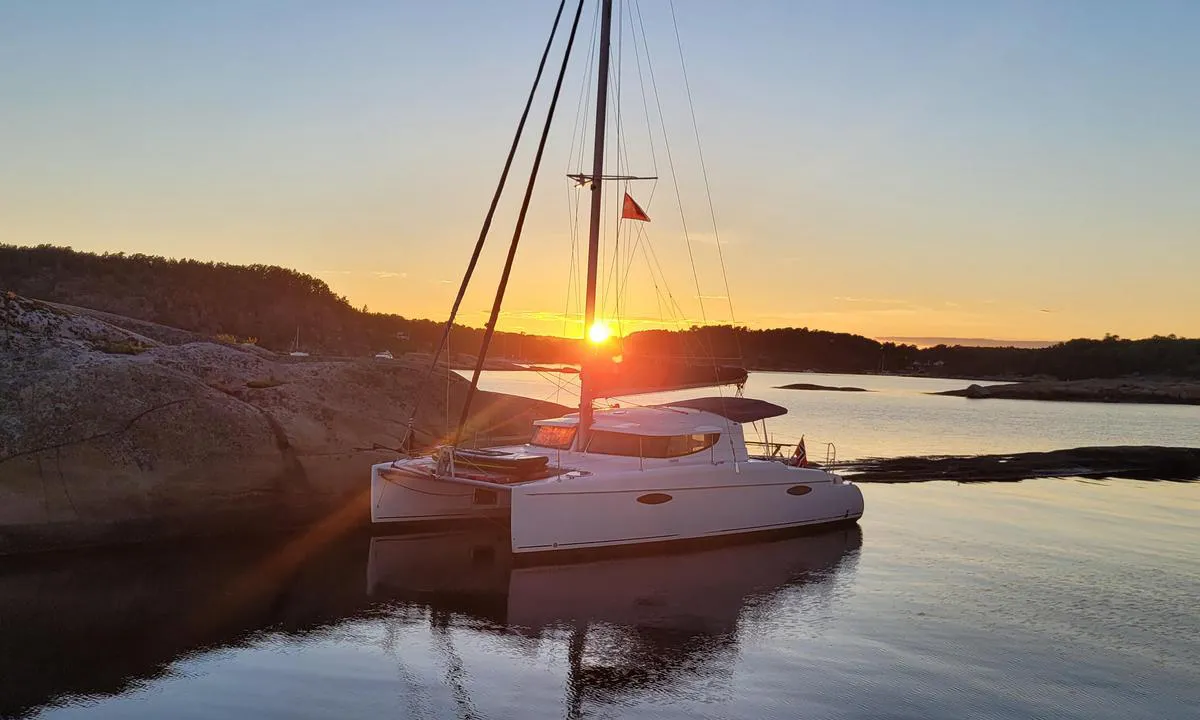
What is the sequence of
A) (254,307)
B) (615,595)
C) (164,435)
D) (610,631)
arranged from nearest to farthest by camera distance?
1. (610,631)
2. (615,595)
3. (164,435)
4. (254,307)

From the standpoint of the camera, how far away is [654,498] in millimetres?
15383

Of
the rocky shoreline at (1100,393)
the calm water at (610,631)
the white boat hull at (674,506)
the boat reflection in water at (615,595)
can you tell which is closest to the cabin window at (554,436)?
the boat reflection in water at (615,595)

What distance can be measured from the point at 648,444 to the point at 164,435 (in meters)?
8.77

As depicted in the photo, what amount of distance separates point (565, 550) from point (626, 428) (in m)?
3.02

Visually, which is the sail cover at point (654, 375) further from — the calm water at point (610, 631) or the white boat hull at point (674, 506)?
the calm water at point (610, 631)

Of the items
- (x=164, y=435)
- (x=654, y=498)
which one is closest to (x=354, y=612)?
(x=654, y=498)

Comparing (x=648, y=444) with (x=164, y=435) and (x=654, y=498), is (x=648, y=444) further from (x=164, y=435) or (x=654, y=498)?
(x=164, y=435)

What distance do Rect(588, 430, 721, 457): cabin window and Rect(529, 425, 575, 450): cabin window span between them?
575 millimetres

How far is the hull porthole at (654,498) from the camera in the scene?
599 inches

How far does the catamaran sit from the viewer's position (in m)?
14.4

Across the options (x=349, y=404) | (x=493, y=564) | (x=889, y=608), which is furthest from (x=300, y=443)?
(x=889, y=608)

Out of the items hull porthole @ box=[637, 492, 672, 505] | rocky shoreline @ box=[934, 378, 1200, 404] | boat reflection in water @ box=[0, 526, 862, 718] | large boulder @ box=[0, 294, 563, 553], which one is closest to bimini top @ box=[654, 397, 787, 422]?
hull porthole @ box=[637, 492, 672, 505]

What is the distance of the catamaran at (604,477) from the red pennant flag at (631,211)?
22mm

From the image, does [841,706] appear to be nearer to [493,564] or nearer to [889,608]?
[889,608]
